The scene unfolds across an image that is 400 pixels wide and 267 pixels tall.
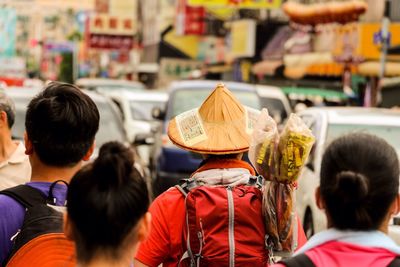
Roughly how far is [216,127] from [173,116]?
10667 millimetres

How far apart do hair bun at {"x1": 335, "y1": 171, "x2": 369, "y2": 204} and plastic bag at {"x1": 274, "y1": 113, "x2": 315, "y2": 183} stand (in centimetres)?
59

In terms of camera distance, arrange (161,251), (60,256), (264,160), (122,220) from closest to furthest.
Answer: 1. (122,220)
2. (60,256)
3. (264,160)
4. (161,251)

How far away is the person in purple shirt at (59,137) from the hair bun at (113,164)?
83 centimetres

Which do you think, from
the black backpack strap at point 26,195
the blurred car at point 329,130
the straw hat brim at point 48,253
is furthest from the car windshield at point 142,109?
the straw hat brim at point 48,253

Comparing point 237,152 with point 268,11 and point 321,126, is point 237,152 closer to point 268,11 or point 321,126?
point 321,126

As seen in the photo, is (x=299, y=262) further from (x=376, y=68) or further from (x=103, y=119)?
(x=376, y=68)

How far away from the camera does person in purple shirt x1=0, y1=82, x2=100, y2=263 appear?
3.81 m

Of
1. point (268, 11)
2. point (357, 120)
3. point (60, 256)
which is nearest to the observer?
point (60, 256)

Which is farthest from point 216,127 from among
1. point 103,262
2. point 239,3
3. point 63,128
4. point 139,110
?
point 239,3

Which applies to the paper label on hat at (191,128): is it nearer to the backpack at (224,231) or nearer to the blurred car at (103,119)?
the backpack at (224,231)

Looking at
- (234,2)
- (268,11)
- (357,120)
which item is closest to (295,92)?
(234,2)

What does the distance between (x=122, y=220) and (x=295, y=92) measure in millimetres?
28231

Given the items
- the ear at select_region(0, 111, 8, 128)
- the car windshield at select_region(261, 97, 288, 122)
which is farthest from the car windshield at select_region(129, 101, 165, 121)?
the ear at select_region(0, 111, 8, 128)

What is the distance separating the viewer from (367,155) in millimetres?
3113
